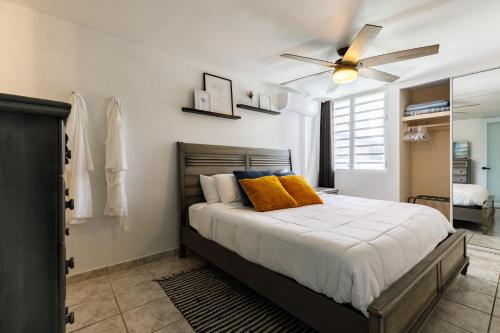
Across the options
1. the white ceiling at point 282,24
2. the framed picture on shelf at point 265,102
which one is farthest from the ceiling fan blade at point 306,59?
the framed picture on shelf at point 265,102

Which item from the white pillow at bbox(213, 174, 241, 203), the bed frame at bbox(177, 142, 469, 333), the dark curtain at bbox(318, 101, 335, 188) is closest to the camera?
the bed frame at bbox(177, 142, 469, 333)

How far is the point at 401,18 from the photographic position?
86.1 inches

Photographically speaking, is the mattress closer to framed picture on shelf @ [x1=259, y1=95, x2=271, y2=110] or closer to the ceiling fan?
the ceiling fan

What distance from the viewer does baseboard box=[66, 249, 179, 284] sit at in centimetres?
234

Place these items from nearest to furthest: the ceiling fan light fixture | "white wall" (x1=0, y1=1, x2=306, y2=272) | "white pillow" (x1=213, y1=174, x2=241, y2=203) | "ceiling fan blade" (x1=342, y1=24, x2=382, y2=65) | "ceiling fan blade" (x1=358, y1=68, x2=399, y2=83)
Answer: "ceiling fan blade" (x1=342, y1=24, x2=382, y2=65) → "white wall" (x1=0, y1=1, x2=306, y2=272) → the ceiling fan light fixture → "ceiling fan blade" (x1=358, y1=68, x2=399, y2=83) → "white pillow" (x1=213, y1=174, x2=241, y2=203)

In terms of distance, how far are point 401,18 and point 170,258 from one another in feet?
11.5

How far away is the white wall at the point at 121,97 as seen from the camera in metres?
2.13

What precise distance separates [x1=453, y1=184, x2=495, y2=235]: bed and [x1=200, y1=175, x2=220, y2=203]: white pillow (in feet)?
11.1

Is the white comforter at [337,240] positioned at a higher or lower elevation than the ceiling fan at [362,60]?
lower

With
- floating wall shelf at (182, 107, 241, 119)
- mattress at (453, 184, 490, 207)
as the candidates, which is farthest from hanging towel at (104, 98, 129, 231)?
mattress at (453, 184, 490, 207)

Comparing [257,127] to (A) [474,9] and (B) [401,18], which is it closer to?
(B) [401,18]

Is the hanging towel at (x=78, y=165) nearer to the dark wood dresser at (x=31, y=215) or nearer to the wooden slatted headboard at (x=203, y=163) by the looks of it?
the wooden slatted headboard at (x=203, y=163)

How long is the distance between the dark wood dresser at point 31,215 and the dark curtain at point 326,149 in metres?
4.53

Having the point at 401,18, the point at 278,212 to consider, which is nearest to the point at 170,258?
the point at 278,212
